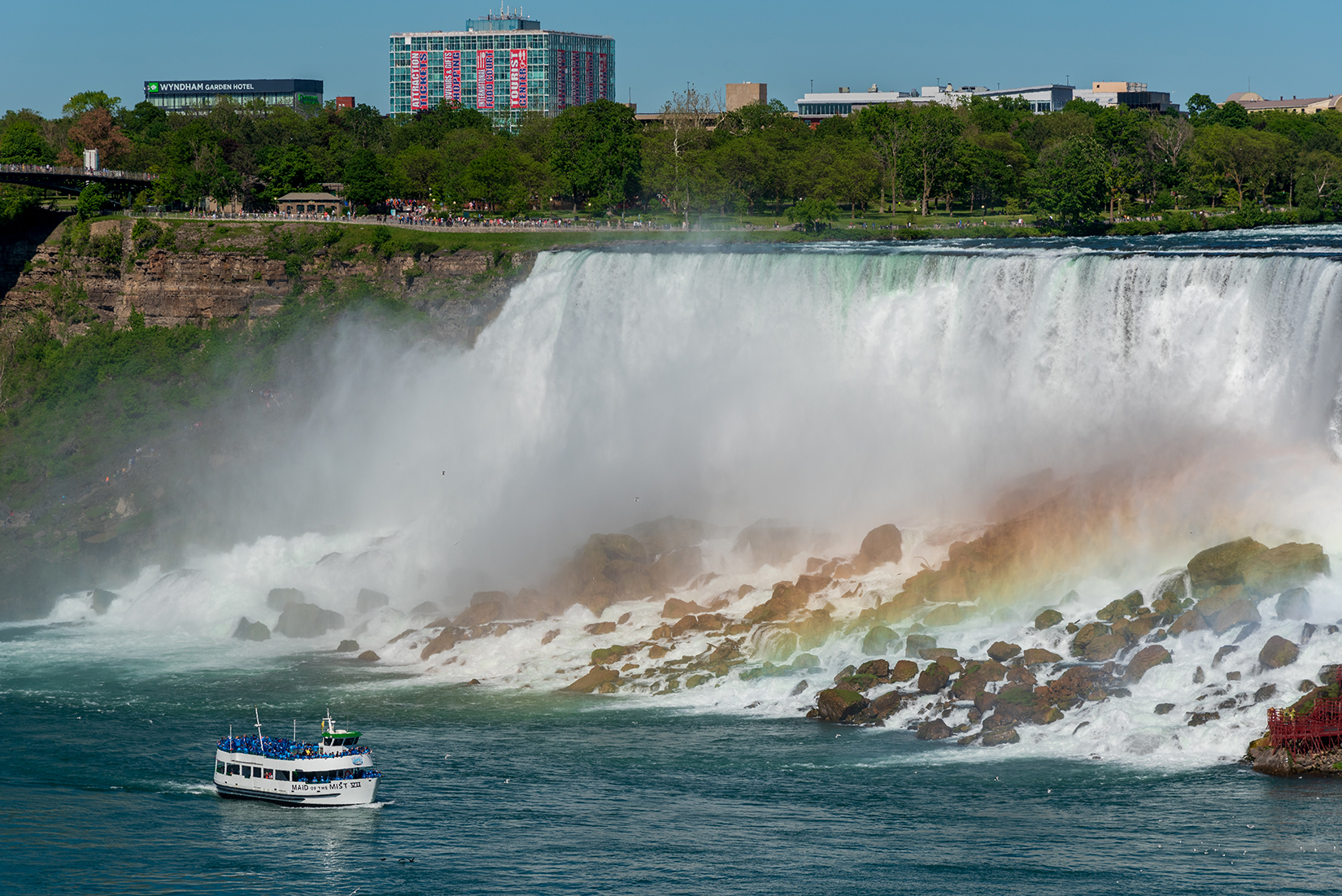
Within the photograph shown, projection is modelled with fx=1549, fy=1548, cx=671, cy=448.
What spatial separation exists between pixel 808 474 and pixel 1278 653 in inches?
772

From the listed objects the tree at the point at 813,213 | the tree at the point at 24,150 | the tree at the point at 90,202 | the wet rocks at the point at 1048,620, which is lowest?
the wet rocks at the point at 1048,620

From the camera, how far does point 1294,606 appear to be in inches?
1452

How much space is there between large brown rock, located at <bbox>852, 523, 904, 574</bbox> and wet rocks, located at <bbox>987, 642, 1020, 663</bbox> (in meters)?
7.47

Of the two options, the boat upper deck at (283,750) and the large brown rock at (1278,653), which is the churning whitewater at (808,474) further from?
the boat upper deck at (283,750)

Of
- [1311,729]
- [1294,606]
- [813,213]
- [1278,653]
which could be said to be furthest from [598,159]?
[1311,729]

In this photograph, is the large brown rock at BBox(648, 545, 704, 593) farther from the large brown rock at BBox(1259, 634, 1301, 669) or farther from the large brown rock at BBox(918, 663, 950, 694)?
the large brown rock at BBox(1259, 634, 1301, 669)

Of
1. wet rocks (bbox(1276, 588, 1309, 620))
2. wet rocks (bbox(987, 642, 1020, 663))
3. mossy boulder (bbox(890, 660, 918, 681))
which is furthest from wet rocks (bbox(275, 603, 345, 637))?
wet rocks (bbox(1276, 588, 1309, 620))

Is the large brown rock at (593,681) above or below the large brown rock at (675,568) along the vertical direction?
below

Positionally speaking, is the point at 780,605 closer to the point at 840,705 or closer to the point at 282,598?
the point at 840,705

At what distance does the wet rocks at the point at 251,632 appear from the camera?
49344 millimetres

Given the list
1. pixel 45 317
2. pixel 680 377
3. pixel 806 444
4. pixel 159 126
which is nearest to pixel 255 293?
pixel 45 317

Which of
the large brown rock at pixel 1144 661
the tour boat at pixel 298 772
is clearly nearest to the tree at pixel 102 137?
the tour boat at pixel 298 772

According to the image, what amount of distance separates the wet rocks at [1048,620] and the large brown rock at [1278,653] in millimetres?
5564

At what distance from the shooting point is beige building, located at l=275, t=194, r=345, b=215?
9431 centimetres
